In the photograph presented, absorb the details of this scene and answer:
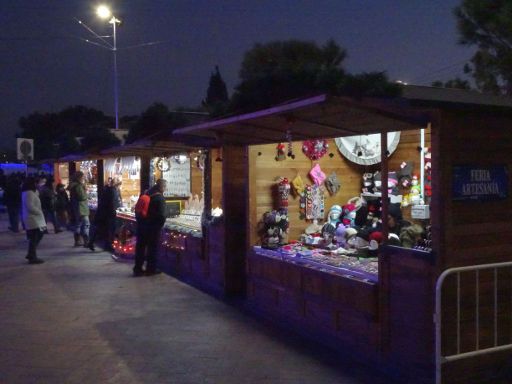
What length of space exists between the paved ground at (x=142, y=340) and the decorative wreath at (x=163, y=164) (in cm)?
253

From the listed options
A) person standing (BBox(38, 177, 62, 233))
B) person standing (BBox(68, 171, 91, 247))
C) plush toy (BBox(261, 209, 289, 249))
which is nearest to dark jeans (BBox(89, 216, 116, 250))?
person standing (BBox(68, 171, 91, 247))

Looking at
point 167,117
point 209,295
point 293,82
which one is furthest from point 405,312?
point 167,117

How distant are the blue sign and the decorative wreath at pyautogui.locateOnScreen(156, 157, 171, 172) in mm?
7207

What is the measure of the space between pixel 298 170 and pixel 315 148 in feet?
1.30

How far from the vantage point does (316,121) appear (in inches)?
215

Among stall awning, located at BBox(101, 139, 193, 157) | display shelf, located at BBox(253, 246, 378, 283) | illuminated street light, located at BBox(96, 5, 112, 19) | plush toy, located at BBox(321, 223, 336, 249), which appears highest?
illuminated street light, located at BBox(96, 5, 112, 19)

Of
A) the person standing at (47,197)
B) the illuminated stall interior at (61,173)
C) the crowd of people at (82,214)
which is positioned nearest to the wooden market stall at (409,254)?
the crowd of people at (82,214)

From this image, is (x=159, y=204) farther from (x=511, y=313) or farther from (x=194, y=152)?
(x=511, y=313)

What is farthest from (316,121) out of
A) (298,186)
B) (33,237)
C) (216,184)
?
(33,237)

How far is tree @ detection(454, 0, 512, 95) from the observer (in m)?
17.2

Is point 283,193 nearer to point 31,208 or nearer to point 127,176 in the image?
point 31,208

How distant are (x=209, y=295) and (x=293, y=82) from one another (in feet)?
19.3

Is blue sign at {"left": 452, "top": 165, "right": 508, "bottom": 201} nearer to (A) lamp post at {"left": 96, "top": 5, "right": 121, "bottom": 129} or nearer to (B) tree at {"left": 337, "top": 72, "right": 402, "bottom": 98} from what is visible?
(B) tree at {"left": 337, "top": 72, "right": 402, "bottom": 98}

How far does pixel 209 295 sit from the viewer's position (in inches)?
319
